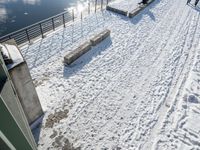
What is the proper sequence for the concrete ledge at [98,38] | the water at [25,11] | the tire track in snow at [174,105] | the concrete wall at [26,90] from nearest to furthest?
1. the concrete wall at [26,90]
2. the tire track in snow at [174,105]
3. the concrete ledge at [98,38]
4. the water at [25,11]

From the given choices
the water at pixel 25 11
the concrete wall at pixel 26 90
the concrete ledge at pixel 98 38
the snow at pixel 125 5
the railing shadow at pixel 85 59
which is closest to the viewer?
the concrete wall at pixel 26 90

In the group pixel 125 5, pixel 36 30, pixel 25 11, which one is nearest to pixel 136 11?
pixel 125 5

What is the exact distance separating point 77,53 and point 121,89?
9.89ft

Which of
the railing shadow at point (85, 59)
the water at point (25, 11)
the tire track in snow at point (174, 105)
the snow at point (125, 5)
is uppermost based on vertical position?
the snow at point (125, 5)

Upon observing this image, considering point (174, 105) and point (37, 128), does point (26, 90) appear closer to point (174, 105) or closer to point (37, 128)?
point (37, 128)

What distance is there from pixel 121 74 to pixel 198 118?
3.56m

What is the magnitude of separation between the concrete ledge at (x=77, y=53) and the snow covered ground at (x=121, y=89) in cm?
25

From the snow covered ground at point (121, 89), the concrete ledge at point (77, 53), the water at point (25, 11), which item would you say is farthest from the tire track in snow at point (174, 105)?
the water at point (25, 11)

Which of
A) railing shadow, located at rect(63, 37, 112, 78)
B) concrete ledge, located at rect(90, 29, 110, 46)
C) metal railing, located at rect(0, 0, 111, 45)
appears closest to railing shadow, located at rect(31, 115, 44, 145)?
railing shadow, located at rect(63, 37, 112, 78)

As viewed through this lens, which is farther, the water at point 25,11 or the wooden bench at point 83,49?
the water at point 25,11

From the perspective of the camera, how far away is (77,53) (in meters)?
8.80

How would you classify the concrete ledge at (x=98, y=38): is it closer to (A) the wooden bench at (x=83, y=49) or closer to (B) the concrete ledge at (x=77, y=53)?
(A) the wooden bench at (x=83, y=49)

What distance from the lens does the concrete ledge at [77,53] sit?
840 centimetres

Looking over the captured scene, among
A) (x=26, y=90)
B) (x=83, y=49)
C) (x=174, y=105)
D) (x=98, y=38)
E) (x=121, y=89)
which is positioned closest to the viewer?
(x=26, y=90)
